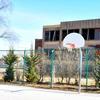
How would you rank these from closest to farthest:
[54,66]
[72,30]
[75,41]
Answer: [75,41] → [54,66] → [72,30]

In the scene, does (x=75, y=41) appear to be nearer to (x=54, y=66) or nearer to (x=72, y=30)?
(x=54, y=66)

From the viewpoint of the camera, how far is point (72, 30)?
66250 mm

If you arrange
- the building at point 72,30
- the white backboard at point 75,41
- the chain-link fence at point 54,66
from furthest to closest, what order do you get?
1. the building at point 72,30
2. the chain-link fence at point 54,66
3. the white backboard at point 75,41

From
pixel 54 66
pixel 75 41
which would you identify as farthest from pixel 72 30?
pixel 75 41

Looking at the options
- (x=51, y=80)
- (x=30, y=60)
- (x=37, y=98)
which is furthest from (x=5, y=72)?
(x=37, y=98)

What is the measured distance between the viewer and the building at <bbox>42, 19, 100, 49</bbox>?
63.0 metres

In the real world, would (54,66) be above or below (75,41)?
below

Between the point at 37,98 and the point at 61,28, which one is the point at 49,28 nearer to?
the point at 61,28

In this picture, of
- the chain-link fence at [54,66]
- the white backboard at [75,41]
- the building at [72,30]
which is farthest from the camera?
the building at [72,30]

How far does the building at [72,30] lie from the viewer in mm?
62969

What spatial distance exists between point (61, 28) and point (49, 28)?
121 inches

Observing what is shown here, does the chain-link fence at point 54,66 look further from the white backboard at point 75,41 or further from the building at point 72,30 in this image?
the building at point 72,30

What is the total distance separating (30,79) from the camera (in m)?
27.7

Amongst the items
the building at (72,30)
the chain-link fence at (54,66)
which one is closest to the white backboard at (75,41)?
the chain-link fence at (54,66)
